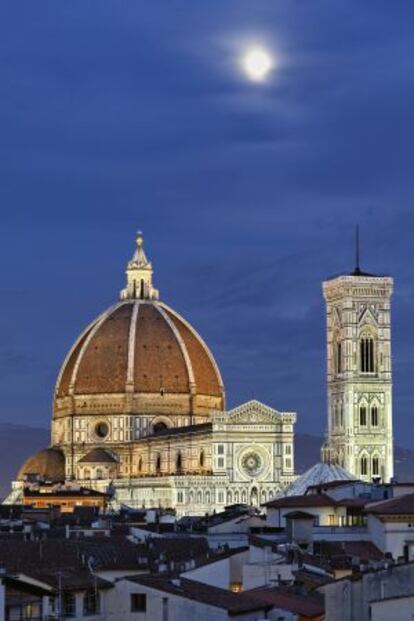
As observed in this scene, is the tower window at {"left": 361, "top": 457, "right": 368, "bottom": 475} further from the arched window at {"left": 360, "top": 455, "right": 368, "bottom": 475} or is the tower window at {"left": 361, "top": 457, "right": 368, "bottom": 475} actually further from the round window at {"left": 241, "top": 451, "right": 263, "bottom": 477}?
the round window at {"left": 241, "top": 451, "right": 263, "bottom": 477}

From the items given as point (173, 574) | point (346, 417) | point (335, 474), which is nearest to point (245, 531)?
point (173, 574)

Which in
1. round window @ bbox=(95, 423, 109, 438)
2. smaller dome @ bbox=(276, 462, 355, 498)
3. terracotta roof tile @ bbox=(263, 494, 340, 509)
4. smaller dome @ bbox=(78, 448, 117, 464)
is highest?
round window @ bbox=(95, 423, 109, 438)

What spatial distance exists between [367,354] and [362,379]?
218 cm

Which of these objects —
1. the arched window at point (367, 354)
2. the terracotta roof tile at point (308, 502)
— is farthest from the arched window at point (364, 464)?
the terracotta roof tile at point (308, 502)

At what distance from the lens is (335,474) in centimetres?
12531

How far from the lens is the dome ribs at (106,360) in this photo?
177625mm

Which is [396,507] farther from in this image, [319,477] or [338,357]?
[338,357]

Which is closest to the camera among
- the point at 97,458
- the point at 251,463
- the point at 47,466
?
the point at 251,463

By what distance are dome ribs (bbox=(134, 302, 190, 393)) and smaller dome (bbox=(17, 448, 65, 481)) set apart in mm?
9159

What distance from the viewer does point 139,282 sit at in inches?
7456

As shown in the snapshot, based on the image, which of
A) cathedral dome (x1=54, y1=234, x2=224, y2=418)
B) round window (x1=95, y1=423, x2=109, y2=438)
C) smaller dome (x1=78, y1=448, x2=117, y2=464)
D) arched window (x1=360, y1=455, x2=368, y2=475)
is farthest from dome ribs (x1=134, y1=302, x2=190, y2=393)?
arched window (x1=360, y1=455, x2=368, y2=475)

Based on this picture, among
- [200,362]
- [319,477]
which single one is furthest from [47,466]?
[319,477]

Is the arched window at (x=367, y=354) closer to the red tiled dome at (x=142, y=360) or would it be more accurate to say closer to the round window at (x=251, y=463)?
the round window at (x=251, y=463)

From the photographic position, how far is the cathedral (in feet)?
506
